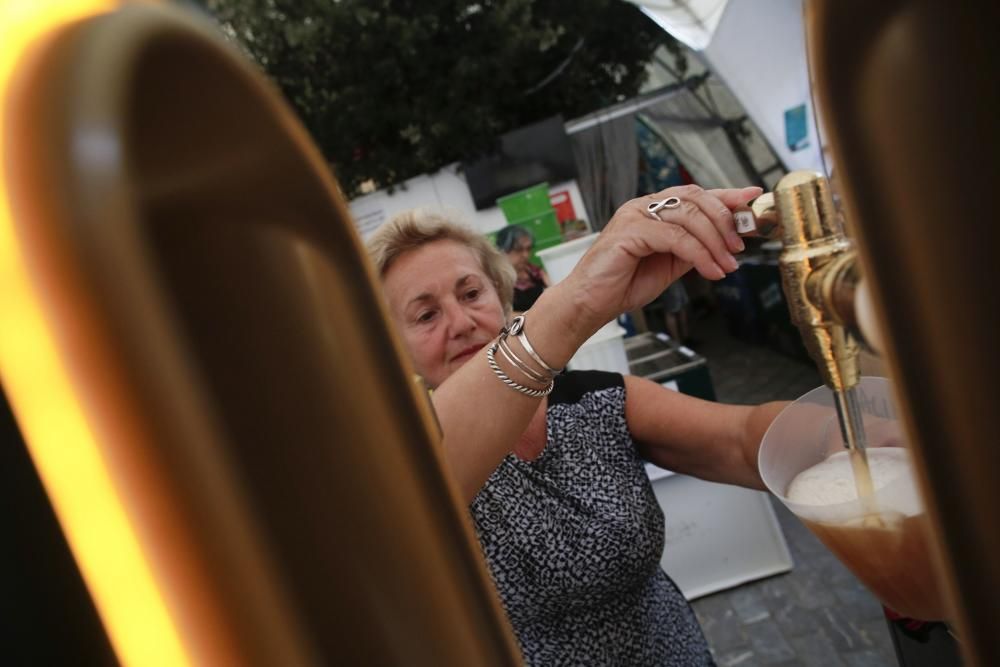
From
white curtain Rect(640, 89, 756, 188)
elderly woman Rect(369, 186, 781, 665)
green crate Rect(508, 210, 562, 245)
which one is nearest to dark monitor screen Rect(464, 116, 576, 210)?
white curtain Rect(640, 89, 756, 188)

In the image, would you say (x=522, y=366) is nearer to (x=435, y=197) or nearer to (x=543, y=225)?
(x=543, y=225)

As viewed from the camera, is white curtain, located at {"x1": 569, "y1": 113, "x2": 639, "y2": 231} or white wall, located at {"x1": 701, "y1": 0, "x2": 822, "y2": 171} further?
white curtain, located at {"x1": 569, "y1": 113, "x2": 639, "y2": 231}

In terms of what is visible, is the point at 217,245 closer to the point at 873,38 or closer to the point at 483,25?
the point at 873,38

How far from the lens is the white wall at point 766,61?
3016 mm

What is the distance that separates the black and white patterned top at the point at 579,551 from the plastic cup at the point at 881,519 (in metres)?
0.80

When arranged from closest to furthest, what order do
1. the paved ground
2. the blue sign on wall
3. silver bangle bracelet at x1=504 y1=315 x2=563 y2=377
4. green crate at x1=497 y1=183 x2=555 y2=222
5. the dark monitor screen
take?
silver bangle bracelet at x1=504 y1=315 x2=563 y2=377
the paved ground
the blue sign on wall
green crate at x1=497 y1=183 x2=555 y2=222
the dark monitor screen

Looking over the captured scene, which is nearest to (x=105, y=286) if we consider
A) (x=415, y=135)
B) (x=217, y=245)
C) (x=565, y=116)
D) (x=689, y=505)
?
(x=217, y=245)

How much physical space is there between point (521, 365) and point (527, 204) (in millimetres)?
5160

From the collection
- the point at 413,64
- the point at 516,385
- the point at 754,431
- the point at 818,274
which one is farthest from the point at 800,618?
the point at 413,64

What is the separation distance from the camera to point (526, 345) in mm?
829

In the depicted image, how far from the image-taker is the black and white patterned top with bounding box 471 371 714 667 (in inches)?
49.6

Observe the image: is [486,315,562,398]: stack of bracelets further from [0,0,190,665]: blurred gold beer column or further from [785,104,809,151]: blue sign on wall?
[785,104,809,151]: blue sign on wall

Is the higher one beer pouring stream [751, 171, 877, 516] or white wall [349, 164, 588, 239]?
white wall [349, 164, 588, 239]

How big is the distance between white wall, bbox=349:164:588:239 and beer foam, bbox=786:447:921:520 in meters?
7.05
